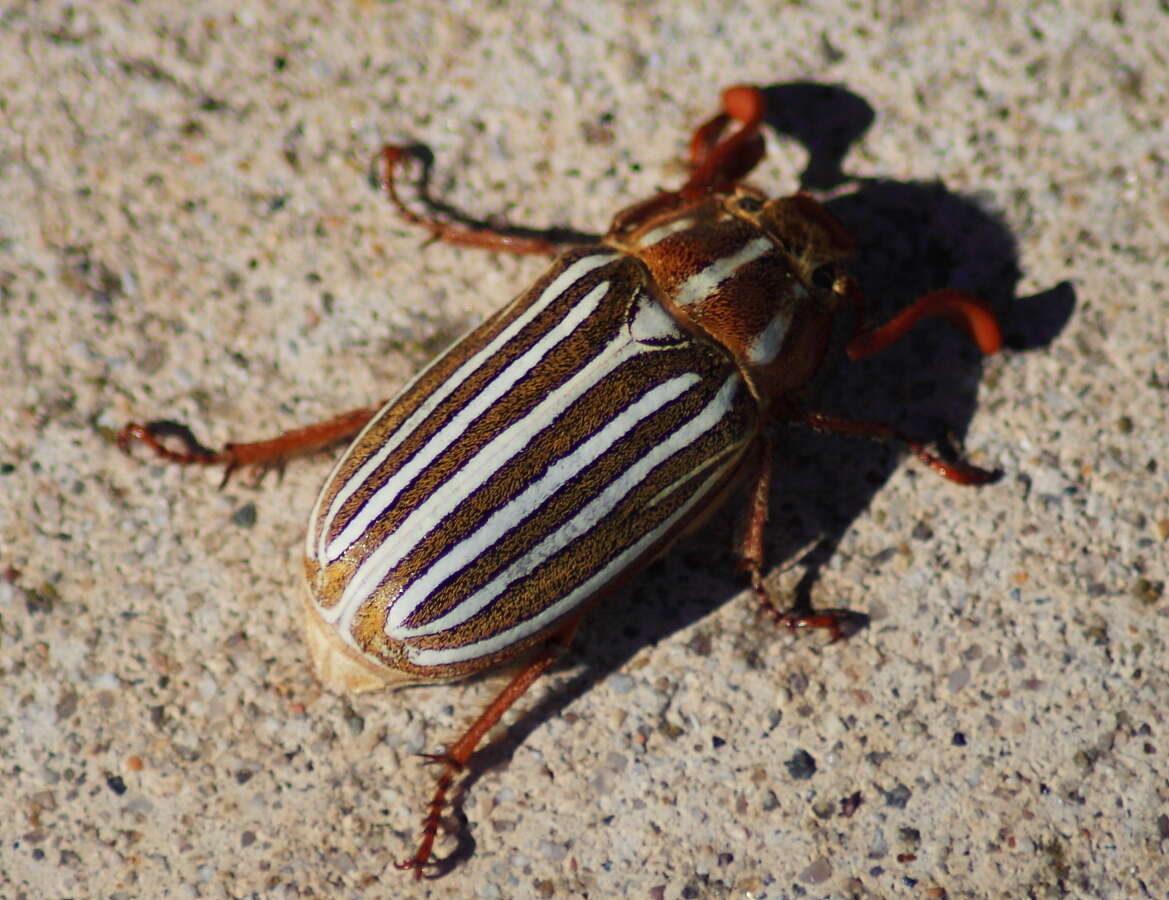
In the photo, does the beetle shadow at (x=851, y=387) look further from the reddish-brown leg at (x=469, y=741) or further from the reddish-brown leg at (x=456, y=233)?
the reddish-brown leg at (x=456, y=233)

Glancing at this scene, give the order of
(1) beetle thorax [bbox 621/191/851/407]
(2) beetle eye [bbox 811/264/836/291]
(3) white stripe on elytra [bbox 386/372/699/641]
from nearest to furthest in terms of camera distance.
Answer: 1. (3) white stripe on elytra [bbox 386/372/699/641]
2. (1) beetle thorax [bbox 621/191/851/407]
3. (2) beetle eye [bbox 811/264/836/291]

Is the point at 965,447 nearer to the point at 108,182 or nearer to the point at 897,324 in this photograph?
the point at 897,324

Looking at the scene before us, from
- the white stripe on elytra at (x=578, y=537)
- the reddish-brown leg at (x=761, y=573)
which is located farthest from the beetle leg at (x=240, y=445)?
the reddish-brown leg at (x=761, y=573)

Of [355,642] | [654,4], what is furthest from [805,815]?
[654,4]

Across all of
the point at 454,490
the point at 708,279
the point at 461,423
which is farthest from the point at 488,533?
the point at 708,279

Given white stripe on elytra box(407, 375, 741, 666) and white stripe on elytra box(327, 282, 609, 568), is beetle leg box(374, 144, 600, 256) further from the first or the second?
white stripe on elytra box(407, 375, 741, 666)

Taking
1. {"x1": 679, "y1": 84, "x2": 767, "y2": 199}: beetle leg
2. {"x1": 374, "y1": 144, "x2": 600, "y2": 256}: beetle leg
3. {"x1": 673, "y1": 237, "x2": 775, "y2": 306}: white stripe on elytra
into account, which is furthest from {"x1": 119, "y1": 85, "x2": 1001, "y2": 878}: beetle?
{"x1": 374, "y1": 144, "x2": 600, "y2": 256}: beetle leg

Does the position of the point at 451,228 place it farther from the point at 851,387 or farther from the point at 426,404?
the point at 851,387
